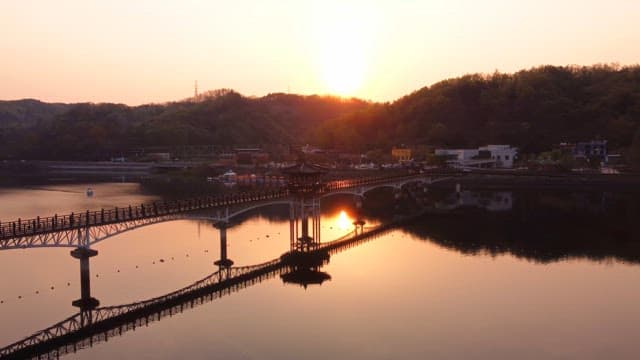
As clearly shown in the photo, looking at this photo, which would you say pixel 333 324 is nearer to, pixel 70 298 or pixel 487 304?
pixel 487 304

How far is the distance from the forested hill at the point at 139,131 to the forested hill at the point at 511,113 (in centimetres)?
3640

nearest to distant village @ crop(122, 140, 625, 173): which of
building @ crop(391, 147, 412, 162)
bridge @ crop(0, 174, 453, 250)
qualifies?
building @ crop(391, 147, 412, 162)

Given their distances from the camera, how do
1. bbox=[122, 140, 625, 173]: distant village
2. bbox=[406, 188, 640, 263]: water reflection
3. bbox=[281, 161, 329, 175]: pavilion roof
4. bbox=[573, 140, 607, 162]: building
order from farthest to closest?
bbox=[573, 140, 607, 162]: building → bbox=[122, 140, 625, 173]: distant village → bbox=[406, 188, 640, 263]: water reflection → bbox=[281, 161, 329, 175]: pavilion roof

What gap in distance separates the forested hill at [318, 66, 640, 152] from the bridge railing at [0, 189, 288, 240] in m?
68.5

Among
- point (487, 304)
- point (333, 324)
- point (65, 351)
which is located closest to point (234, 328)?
point (333, 324)

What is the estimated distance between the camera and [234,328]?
23.9m

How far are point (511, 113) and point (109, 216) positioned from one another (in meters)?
98.4

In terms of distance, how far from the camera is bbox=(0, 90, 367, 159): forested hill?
455ft

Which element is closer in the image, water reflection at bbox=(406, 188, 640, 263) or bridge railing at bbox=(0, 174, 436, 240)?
bridge railing at bbox=(0, 174, 436, 240)

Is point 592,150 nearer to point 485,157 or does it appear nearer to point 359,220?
point 485,157

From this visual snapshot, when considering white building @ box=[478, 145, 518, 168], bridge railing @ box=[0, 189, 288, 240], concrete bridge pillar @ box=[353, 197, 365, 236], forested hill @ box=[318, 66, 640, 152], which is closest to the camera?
bridge railing @ box=[0, 189, 288, 240]

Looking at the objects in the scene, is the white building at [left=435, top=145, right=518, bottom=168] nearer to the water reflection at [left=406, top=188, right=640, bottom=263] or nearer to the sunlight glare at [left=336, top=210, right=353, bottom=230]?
the water reflection at [left=406, top=188, right=640, bottom=263]

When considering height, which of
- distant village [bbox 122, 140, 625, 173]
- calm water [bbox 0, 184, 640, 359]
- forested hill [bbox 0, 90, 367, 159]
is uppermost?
→ forested hill [bbox 0, 90, 367, 159]

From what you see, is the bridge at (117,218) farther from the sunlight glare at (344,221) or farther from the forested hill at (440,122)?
the forested hill at (440,122)
